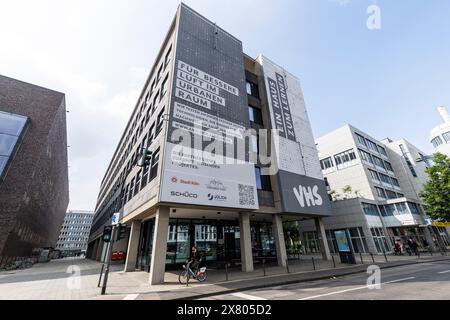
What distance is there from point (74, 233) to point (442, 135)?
16889cm

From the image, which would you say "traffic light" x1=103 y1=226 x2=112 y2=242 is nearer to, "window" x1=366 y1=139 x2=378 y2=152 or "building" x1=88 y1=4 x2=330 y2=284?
"building" x1=88 y1=4 x2=330 y2=284

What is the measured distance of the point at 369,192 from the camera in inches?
1315

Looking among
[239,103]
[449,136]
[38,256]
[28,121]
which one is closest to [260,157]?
[239,103]

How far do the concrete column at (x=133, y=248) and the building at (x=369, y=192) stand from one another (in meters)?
27.0

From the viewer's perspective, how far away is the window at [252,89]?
24.6m

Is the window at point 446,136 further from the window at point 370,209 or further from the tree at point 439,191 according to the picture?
the window at point 370,209

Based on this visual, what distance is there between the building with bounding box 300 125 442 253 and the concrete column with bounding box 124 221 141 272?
88.4 ft

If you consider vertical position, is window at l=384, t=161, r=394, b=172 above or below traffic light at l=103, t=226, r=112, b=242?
above

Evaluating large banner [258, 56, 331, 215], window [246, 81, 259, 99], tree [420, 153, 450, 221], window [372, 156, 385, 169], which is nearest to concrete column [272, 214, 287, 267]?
large banner [258, 56, 331, 215]

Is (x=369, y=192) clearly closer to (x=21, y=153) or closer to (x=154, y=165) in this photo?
(x=154, y=165)

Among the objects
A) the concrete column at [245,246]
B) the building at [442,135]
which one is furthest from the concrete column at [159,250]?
the building at [442,135]

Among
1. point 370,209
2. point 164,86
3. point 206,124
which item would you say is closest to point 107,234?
point 206,124

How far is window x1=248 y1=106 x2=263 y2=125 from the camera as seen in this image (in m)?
22.9
